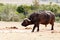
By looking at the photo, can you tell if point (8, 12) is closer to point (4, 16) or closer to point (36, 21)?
point (4, 16)

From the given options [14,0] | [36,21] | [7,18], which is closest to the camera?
[36,21]

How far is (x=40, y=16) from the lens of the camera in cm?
2123

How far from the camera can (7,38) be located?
16047 mm

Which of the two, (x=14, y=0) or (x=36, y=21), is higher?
(x=36, y=21)

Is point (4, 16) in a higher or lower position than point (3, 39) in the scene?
lower

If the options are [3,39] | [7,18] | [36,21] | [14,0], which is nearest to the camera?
[3,39]

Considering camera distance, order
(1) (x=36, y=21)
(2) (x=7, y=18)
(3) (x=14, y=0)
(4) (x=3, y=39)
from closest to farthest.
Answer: (4) (x=3, y=39)
(1) (x=36, y=21)
(2) (x=7, y=18)
(3) (x=14, y=0)

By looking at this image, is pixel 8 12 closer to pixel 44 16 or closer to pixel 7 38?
pixel 44 16

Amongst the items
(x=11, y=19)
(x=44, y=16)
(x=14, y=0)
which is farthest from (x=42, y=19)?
(x=14, y=0)

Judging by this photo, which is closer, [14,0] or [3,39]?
[3,39]

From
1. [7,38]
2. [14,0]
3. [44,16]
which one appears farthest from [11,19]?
[14,0]

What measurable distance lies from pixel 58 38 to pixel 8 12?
67.5 feet

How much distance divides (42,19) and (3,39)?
249 inches

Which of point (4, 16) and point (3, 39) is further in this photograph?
point (4, 16)
